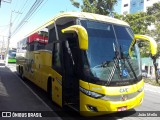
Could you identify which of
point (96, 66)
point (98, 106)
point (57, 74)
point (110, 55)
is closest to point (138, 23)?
point (57, 74)

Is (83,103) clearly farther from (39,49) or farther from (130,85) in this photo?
(39,49)

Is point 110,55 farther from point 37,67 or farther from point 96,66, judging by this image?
point 37,67

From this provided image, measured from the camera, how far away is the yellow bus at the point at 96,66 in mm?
6855

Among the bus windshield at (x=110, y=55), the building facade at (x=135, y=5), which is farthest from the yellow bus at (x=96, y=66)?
the building facade at (x=135, y=5)

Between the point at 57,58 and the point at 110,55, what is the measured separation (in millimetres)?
2430

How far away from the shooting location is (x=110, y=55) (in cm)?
738

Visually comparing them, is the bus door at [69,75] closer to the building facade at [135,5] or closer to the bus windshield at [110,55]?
the bus windshield at [110,55]

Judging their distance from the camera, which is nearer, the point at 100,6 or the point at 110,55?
the point at 110,55

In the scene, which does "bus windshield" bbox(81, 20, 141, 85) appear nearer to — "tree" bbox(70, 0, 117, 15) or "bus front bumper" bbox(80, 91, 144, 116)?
"bus front bumper" bbox(80, 91, 144, 116)

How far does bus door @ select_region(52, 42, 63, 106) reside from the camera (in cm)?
857

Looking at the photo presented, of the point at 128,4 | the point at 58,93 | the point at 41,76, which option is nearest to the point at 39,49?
the point at 41,76

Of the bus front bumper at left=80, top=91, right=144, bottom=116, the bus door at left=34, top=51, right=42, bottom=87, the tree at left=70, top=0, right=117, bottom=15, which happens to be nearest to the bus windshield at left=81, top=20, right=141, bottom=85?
the bus front bumper at left=80, top=91, right=144, bottom=116

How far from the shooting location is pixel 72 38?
7883 millimetres

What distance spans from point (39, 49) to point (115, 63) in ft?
19.2
